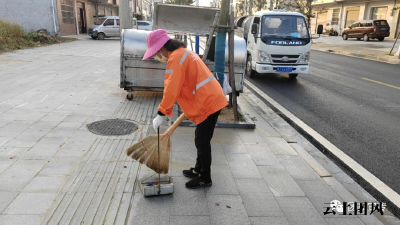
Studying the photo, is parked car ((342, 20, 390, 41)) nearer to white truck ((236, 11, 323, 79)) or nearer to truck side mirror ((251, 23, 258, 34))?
white truck ((236, 11, 323, 79))

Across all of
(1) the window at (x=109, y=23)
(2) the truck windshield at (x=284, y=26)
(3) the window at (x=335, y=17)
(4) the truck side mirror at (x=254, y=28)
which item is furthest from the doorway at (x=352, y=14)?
(4) the truck side mirror at (x=254, y=28)

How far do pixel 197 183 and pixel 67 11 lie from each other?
2856cm

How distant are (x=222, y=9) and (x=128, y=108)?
2.73 m

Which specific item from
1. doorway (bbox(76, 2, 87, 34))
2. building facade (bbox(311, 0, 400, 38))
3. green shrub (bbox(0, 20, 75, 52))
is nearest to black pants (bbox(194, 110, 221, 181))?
green shrub (bbox(0, 20, 75, 52))

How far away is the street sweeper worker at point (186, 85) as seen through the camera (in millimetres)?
2920

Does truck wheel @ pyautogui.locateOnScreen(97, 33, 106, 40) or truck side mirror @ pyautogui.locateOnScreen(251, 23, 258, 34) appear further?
truck wheel @ pyautogui.locateOnScreen(97, 33, 106, 40)

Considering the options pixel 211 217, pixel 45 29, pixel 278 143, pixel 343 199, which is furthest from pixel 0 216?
pixel 45 29

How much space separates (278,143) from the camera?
4.95m

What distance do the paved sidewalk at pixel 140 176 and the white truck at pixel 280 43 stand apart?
13.0 feet

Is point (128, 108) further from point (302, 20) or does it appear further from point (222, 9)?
point (302, 20)

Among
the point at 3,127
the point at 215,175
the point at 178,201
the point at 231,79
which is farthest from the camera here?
the point at 231,79

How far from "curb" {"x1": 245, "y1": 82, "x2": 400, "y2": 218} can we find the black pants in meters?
2.00

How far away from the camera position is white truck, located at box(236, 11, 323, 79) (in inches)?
384

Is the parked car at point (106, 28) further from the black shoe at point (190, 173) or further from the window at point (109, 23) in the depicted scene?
the black shoe at point (190, 173)
